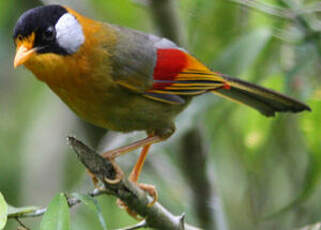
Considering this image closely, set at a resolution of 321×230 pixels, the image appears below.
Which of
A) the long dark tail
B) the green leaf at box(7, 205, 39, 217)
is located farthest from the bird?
the green leaf at box(7, 205, 39, 217)

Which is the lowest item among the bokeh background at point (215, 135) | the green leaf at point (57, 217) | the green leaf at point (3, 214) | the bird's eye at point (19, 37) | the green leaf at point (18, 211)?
the bokeh background at point (215, 135)

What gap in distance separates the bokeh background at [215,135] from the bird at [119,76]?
0.47 feet

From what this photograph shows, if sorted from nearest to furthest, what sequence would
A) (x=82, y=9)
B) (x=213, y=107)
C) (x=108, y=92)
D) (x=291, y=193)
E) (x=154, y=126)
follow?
1. (x=108, y=92)
2. (x=154, y=126)
3. (x=213, y=107)
4. (x=291, y=193)
5. (x=82, y=9)

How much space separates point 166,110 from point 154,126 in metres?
0.13

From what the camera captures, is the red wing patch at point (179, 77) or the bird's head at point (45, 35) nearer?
the bird's head at point (45, 35)

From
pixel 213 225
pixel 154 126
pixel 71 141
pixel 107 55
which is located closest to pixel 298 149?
pixel 213 225

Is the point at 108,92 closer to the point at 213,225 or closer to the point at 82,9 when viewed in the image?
the point at 213,225

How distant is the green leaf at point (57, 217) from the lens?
7.80 ft

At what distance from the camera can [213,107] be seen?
455cm

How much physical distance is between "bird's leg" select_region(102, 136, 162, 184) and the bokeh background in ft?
0.80

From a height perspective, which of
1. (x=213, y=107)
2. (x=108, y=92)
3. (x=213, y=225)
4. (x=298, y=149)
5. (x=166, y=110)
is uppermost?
(x=108, y=92)

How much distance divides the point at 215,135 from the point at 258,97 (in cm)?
74

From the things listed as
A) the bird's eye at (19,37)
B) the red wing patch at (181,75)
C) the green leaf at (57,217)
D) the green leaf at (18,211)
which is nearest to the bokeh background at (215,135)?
the red wing patch at (181,75)

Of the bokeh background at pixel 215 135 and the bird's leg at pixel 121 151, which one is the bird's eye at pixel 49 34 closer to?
the bird's leg at pixel 121 151
